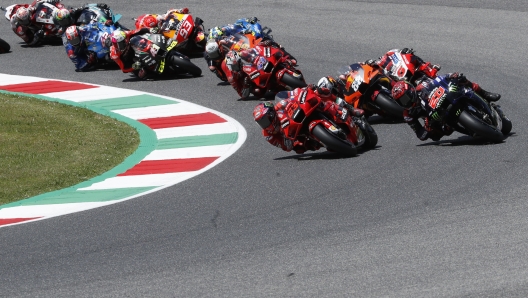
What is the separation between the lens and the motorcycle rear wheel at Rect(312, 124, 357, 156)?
414 inches

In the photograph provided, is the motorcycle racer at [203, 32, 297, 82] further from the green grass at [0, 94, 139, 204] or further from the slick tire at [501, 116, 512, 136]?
the slick tire at [501, 116, 512, 136]

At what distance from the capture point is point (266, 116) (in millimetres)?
10703

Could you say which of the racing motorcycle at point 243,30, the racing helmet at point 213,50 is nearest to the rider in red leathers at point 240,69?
the racing helmet at point 213,50

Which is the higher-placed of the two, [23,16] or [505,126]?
[505,126]

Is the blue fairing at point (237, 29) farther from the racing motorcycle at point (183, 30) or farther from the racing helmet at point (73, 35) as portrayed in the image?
the racing helmet at point (73, 35)

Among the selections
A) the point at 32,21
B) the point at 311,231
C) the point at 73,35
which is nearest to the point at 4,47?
the point at 32,21

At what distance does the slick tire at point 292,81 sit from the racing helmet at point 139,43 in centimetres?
281

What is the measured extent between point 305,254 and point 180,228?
1.43 metres

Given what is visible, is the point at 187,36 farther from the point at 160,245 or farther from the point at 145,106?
the point at 160,245

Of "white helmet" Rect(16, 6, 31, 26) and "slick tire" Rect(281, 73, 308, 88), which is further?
"white helmet" Rect(16, 6, 31, 26)

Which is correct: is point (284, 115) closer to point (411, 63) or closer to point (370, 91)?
point (370, 91)

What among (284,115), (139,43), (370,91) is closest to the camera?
(284,115)

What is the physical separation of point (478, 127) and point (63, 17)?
9.62m

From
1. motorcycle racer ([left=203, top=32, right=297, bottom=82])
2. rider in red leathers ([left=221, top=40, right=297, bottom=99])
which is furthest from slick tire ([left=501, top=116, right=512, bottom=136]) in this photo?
motorcycle racer ([left=203, top=32, right=297, bottom=82])
